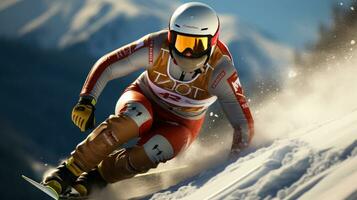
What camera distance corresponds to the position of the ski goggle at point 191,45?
514cm

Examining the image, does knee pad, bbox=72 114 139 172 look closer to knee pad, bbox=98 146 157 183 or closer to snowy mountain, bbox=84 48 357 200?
knee pad, bbox=98 146 157 183

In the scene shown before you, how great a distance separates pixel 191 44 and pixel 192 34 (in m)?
0.09

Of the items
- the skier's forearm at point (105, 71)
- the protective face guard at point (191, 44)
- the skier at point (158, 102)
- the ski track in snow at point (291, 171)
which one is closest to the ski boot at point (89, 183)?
the skier at point (158, 102)

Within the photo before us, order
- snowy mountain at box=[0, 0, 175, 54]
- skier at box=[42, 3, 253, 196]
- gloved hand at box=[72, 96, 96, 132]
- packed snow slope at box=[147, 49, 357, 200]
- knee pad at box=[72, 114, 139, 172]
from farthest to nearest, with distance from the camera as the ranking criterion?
1. snowy mountain at box=[0, 0, 175, 54]
2. gloved hand at box=[72, 96, 96, 132]
3. skier at box=[42, 3, 253, 196]
4. knee pad at box=[72, 114, 139, 172]
5. packed snow slope at box=[147, 49, 357, 200]

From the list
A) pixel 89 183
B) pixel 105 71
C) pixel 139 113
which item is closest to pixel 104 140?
pixel 139 113

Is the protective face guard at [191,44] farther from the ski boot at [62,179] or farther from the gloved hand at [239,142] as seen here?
the ski boot at [62,179]

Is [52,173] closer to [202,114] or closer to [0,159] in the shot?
[202,114]

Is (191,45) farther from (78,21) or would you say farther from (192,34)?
(78,21)

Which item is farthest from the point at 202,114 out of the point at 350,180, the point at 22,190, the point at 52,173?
the point at 22,190

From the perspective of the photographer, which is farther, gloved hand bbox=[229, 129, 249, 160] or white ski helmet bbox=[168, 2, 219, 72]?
gloved hand bbox=[229, 129, 249, 160]

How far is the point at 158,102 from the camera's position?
5.73 m

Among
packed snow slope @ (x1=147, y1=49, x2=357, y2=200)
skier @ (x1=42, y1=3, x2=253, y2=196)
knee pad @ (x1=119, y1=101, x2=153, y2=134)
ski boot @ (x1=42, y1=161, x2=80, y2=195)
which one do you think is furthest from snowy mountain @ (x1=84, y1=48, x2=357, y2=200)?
knee pad @ (x1=119, y1=101, x2=153, y2=134)

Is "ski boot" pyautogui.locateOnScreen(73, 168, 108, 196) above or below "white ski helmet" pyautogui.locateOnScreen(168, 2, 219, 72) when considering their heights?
below

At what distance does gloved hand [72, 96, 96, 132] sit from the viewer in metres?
5.23
